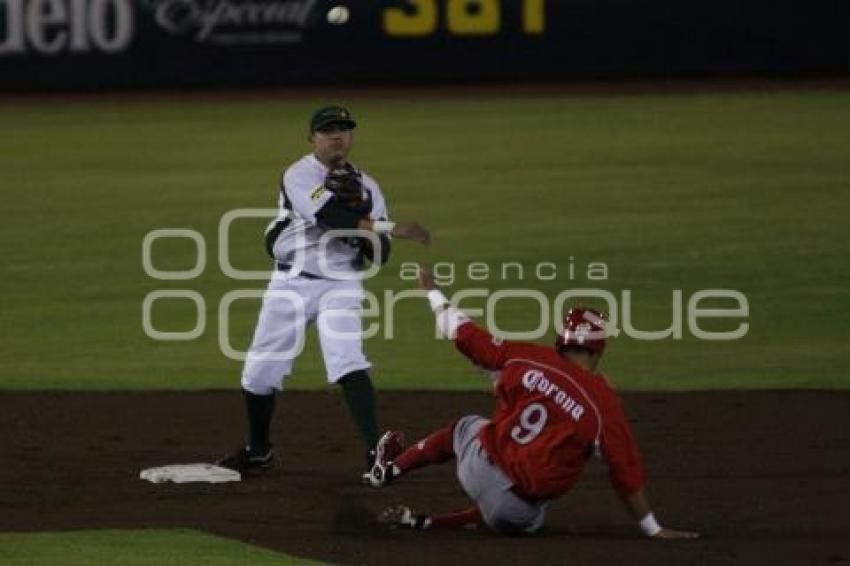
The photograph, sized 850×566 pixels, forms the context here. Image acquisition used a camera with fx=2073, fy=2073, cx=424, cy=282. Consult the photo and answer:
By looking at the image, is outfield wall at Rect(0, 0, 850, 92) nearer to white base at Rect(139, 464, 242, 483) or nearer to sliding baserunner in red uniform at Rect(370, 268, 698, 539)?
A: white base at Rect(139, 464, 242, 483)

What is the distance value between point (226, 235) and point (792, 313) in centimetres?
572

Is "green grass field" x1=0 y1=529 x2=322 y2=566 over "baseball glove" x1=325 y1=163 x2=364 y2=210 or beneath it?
beneath

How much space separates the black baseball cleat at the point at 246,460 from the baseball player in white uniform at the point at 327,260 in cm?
37

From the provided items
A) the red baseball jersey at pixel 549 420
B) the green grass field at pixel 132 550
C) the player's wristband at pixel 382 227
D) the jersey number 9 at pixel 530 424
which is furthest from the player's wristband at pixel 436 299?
the green grass field at pixel 132 550

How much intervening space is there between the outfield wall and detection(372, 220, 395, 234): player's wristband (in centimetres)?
1862

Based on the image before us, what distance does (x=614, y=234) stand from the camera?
60.3 ft

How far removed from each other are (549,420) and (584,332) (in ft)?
1.25

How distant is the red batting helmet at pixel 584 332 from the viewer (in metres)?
8.31

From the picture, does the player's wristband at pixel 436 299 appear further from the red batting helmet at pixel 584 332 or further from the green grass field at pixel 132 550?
the green grass field at pixel 132 550

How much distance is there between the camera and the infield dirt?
8.41m

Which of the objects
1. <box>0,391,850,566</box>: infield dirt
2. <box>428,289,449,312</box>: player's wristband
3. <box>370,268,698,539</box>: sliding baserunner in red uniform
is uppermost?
<box>428,289,449,312</box>: player's wristband

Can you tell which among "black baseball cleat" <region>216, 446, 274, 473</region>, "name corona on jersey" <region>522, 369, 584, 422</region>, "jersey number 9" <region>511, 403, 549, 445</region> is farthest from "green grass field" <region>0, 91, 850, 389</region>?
"name corona on jersey" <region>522, 369, 584, 422</region>

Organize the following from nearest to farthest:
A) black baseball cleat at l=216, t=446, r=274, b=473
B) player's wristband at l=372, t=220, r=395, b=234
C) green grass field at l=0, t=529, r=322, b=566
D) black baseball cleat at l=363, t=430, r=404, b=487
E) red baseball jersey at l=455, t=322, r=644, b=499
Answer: green grass field at l=0, t=529, r=322, b=566 → red baseball jersey at l=455, t=322, r=644, b=499 → player's wristband at l=372, t=220, r=395, b=234 → black baseball cleat at l=363, t=430, r=404, b=487 → black baseball cleat at l=216, t=446, r=274, b=473

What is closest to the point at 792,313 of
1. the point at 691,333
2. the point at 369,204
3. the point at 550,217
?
the point at 691,333
